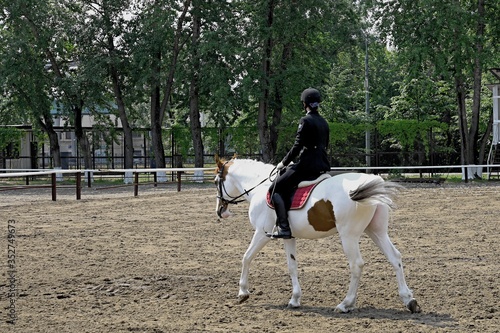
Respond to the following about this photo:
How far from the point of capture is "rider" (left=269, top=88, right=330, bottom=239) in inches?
350

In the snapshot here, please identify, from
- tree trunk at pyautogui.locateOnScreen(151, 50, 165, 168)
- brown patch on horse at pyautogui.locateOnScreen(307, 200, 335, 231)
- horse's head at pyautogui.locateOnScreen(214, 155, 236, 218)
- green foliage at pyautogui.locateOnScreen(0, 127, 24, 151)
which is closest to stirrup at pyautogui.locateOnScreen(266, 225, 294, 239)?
brown patch on horse at pyautogui.locateOnScreen(307, 200, 335, 231)

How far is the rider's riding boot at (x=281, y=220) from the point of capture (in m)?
8.85

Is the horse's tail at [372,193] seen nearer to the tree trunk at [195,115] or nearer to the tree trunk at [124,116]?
Answer: the tree trunk at [195,115]

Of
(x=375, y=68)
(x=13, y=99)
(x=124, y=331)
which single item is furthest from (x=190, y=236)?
(x=375, y=68)

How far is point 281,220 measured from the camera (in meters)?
8.89

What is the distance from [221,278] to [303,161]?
2566 mm

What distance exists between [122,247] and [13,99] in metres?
31.5

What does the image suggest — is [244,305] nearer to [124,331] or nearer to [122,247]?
[124,331]

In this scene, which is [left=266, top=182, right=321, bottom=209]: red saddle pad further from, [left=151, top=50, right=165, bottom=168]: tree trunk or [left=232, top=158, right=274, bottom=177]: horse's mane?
[left=151, top=50, right=165, bottom=168]: tree trunk

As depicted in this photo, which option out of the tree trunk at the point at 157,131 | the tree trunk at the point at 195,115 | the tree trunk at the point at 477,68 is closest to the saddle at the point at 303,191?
the tree trunk at the point at 477,68

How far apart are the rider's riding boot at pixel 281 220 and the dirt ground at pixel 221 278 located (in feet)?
2.68

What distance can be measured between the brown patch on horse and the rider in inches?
11.6

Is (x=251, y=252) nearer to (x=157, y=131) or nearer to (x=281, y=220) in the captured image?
(x=281, y=220)

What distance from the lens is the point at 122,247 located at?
14.0 m
